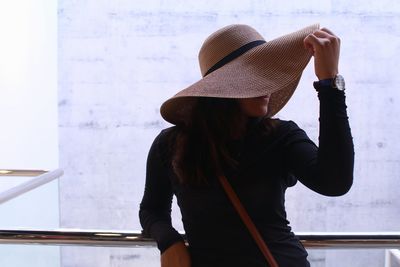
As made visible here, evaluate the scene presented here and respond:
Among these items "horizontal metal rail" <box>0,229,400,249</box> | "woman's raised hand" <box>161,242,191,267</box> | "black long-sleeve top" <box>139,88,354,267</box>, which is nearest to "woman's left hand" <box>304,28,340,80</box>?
"black long-sleeve top" <box>139,88,354,267</box>

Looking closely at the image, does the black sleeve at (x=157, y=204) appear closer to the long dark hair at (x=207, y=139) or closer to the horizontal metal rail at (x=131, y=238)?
the long dark hair at (x=207, y=139)

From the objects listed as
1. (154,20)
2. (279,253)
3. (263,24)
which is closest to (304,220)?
(263,24)

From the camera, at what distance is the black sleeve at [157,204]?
75 centimetres

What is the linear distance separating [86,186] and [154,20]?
1476 millimetres

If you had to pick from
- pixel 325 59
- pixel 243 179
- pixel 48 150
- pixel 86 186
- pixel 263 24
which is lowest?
pixel 243 179

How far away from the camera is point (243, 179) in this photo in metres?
0.70

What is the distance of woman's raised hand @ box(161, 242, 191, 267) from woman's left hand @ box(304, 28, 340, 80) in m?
0.35

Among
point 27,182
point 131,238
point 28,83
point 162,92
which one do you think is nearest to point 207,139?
point 131,238

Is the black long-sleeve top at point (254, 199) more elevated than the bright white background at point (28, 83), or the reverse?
the bright white background at point (28, 83)

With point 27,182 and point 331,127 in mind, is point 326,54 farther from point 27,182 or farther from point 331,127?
point 27,182

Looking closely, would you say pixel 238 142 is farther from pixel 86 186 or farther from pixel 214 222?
pixel 86 186

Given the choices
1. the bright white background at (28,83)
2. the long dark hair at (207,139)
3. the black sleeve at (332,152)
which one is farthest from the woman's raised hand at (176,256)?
the bright white background at (28,83)

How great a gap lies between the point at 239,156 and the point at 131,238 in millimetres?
401

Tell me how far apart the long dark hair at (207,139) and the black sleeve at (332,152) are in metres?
0.11
